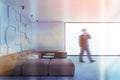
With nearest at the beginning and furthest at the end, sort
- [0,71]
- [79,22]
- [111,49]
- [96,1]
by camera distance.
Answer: [0,71] → [96,1] → [79,22] → [111,49]

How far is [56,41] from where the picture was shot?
841 centimetres

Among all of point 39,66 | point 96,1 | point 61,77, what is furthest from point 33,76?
point 96,1

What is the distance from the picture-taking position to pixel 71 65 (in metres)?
3.75

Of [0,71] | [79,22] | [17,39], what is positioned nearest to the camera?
[0,71]

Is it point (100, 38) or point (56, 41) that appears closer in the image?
point (100, 38)

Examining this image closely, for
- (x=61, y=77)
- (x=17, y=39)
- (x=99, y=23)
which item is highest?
(x=99, y=23)

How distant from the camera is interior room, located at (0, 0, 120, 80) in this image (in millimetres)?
3754

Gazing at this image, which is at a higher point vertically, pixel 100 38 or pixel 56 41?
pixel 100 38

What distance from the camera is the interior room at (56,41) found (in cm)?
375

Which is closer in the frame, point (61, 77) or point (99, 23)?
point (61, 77)

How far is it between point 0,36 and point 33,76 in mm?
1005

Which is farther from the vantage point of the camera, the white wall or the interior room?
the white wall

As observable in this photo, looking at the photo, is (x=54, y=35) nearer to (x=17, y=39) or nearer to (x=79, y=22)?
(x=79, y=22)

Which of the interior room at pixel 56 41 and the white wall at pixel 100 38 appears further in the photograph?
the white wall at pixel 100 38
